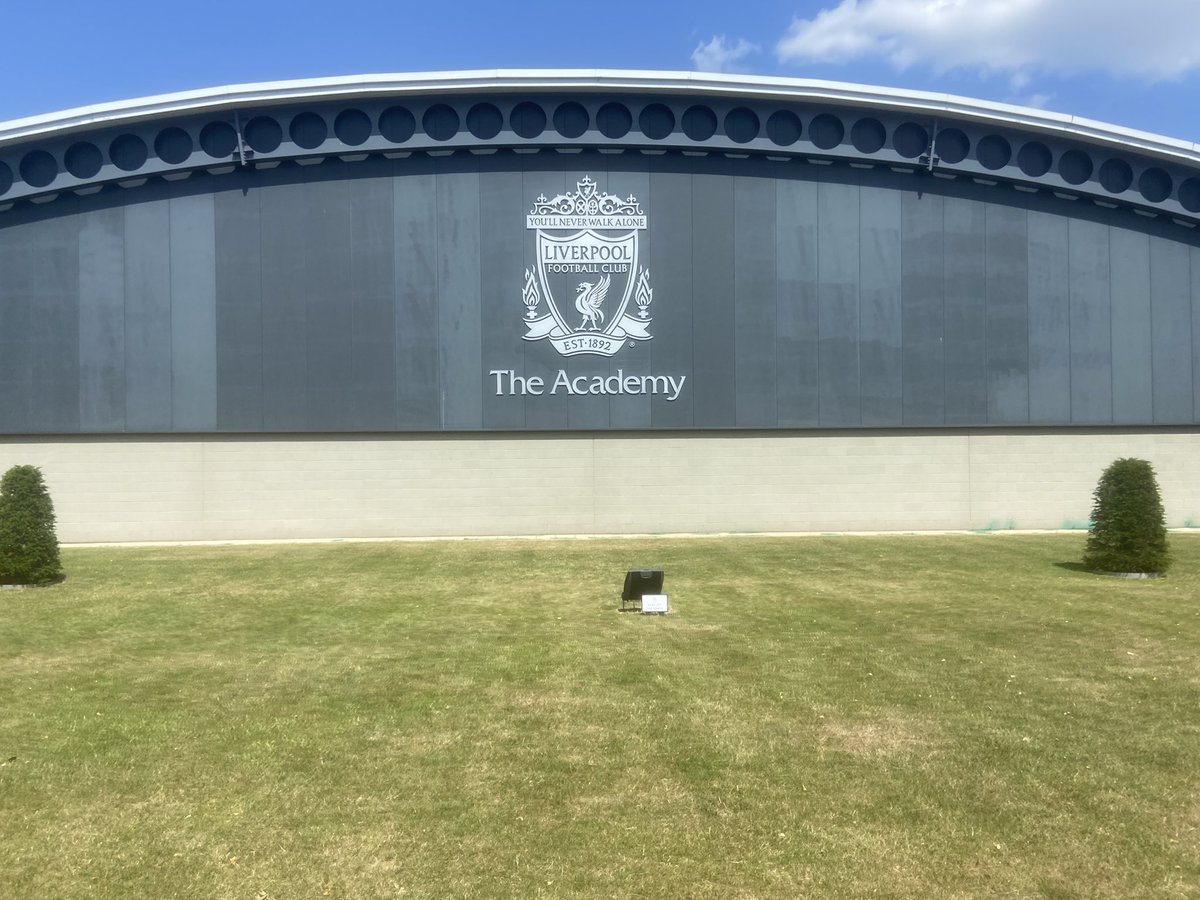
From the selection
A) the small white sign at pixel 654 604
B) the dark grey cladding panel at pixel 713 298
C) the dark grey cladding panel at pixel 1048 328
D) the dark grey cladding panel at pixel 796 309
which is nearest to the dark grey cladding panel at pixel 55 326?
the dark grey cladding panel at pixel 713 298

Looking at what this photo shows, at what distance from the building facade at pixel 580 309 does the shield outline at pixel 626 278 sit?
0.09 m

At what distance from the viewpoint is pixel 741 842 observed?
5.21 meters

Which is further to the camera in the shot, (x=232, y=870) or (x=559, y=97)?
(x=559, y=97)

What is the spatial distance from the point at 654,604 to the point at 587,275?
499 inches

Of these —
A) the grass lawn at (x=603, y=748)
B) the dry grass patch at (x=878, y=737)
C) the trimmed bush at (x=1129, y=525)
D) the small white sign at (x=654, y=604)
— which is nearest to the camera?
the grass lawn at (x=603, y=748)

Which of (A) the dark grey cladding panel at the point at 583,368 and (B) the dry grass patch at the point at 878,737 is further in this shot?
(A) the dark grey cladding panel at the point at 583,368

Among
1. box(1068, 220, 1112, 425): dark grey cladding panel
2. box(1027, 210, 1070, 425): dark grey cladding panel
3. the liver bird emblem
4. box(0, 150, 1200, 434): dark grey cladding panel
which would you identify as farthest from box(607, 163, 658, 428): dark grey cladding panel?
box(1068, 220, 1112, 425): dark grey cladding panel

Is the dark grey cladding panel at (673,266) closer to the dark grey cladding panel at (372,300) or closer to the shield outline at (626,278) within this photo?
the shield outline at (626,278)

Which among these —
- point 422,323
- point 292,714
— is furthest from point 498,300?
point 292,714

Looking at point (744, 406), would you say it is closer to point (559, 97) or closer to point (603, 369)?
point (603, 369)

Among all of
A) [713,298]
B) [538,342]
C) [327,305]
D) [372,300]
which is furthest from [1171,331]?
[327,305]

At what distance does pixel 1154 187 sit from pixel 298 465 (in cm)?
2247

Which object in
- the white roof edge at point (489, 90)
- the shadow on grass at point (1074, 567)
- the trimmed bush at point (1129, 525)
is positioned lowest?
the shadow on grass at point (1074, 567)

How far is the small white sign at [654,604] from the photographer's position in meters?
12.0
